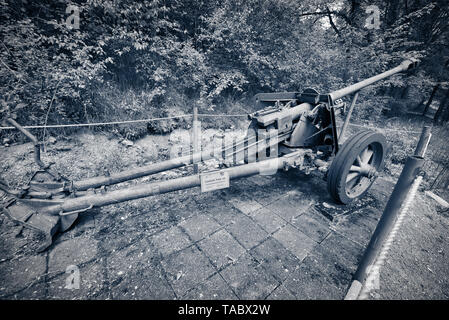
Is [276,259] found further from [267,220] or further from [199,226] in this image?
[199,226]

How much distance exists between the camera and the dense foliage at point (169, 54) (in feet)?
12.4

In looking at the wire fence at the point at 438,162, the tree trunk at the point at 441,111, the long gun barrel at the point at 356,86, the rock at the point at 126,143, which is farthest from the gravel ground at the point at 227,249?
the tree trunk at the point at 441,111

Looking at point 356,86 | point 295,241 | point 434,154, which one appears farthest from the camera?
point 434,154

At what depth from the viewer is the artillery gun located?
6.55 feet

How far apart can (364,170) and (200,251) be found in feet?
8.69

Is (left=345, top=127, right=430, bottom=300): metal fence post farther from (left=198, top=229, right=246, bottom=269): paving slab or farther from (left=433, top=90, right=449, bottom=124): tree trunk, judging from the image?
(left=433, top=90, right=449, bottom=124): tree trunk

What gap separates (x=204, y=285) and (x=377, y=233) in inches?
56.8

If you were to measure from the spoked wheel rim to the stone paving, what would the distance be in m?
0.29

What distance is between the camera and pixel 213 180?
2.18m

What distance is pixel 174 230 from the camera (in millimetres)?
2395
